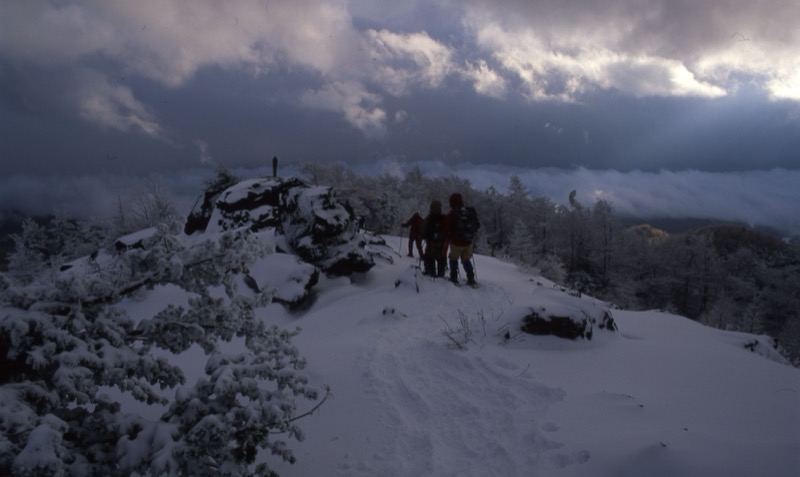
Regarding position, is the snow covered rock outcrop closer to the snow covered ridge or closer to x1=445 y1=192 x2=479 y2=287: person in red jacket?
the snow covered ridge

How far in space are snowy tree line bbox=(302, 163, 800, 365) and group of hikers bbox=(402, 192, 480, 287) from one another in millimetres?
18253

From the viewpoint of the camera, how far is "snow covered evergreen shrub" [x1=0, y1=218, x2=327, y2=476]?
204 cm

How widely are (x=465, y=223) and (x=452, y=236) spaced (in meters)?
0.45

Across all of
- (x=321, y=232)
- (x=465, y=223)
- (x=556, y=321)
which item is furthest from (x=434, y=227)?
(x=556, y=321)

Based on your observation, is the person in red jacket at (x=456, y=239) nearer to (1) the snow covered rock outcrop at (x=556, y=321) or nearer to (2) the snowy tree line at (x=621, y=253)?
(1) the snow covered rock outcrop at (x=556, y=321)

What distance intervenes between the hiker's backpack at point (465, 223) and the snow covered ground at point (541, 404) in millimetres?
2961

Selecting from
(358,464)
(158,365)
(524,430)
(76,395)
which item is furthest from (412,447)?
(76,395)

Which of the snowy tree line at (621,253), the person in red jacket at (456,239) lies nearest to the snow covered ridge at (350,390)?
the person in red jacket at (456,239)

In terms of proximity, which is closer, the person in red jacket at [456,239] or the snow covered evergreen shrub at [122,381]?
the snow covered evergreen shrub at [122,381]

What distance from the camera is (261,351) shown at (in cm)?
291

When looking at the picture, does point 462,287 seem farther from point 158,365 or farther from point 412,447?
point 158,365

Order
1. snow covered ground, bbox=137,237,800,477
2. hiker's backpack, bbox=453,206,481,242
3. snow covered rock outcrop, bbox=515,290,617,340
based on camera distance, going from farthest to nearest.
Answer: hiker's backpack, bbox=453,206,481,242 < snow covered rock outcrop, bbox=515,290,617,340 < snow covered ground, bbox=137,237,800,477

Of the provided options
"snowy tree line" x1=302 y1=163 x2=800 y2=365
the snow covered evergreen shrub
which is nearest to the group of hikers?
the snow covered evergreen shrub

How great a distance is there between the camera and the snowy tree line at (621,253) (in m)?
33.8
